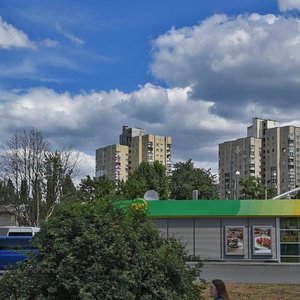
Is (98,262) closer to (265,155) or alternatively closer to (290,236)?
(290,236)

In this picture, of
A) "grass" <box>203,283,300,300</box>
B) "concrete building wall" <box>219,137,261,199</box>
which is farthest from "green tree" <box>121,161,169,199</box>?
"grass" <box>203,283,300,300</box>

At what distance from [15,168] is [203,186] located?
1234 inches

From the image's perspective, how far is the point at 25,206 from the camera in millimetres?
59656

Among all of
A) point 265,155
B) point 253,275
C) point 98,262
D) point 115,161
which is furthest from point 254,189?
point 98,262

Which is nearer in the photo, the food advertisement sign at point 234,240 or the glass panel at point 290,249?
the food advertisement sign at point 234,240

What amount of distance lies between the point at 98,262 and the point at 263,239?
33.1 m

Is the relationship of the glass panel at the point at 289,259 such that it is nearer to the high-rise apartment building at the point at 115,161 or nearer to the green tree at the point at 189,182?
the green tree at the point at 189,182

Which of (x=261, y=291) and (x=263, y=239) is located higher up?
(x=263, y=239)

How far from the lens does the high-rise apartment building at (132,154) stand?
132750 millimetres

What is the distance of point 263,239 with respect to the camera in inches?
1593

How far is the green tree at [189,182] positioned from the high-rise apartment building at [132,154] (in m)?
45.2

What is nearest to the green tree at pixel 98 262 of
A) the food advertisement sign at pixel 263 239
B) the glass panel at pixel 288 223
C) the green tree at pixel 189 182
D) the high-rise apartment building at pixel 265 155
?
the food advertisement sign at pixel 263 239

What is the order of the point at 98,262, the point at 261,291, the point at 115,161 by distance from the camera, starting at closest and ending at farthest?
the point at 98,262
the point at 261,291
the point at 115,161

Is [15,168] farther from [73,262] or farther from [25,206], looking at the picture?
[73,262]
